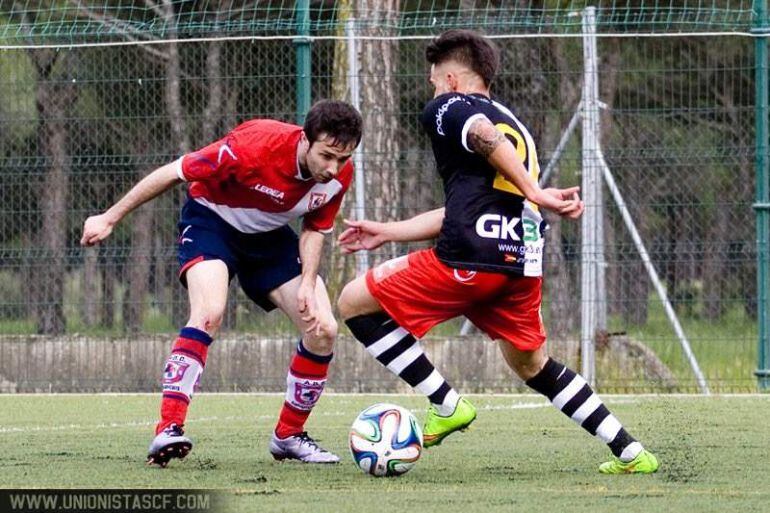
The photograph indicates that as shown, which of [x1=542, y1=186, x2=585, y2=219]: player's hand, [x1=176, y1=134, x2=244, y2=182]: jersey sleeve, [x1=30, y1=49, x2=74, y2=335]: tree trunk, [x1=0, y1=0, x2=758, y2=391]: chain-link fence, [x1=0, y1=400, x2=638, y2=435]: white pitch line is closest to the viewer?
[x1=542, y1=186, x2=585, y2=219]: player's hand

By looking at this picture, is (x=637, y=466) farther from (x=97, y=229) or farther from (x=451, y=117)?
(x=97, y=229)

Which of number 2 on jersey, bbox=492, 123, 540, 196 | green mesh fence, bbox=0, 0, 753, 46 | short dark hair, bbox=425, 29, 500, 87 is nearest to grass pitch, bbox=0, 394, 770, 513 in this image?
number 2 on jersey, bbox=492, 123, 540, 196

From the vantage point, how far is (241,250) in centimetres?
730

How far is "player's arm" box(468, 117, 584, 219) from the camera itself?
631cm

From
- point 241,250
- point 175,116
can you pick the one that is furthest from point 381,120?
point 241,250

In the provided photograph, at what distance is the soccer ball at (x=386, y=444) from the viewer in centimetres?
655

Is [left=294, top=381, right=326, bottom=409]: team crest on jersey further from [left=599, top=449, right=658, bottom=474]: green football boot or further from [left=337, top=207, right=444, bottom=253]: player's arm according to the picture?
[left=599, top=449, right=658, bottom=474]: green football boot

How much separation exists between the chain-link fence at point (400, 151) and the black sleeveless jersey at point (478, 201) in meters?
5.27

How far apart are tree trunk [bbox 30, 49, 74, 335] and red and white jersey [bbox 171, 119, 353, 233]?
5337mm

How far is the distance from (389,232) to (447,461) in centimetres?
107

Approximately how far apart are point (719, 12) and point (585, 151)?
5.12 feet

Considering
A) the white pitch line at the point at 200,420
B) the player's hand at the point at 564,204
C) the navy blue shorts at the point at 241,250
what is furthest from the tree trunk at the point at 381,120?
the player's hand at the point at 564,204

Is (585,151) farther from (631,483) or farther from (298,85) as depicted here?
(631,483)

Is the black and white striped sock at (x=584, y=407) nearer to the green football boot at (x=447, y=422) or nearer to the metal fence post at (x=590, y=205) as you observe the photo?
the green football boot at (x=447, y=422)
